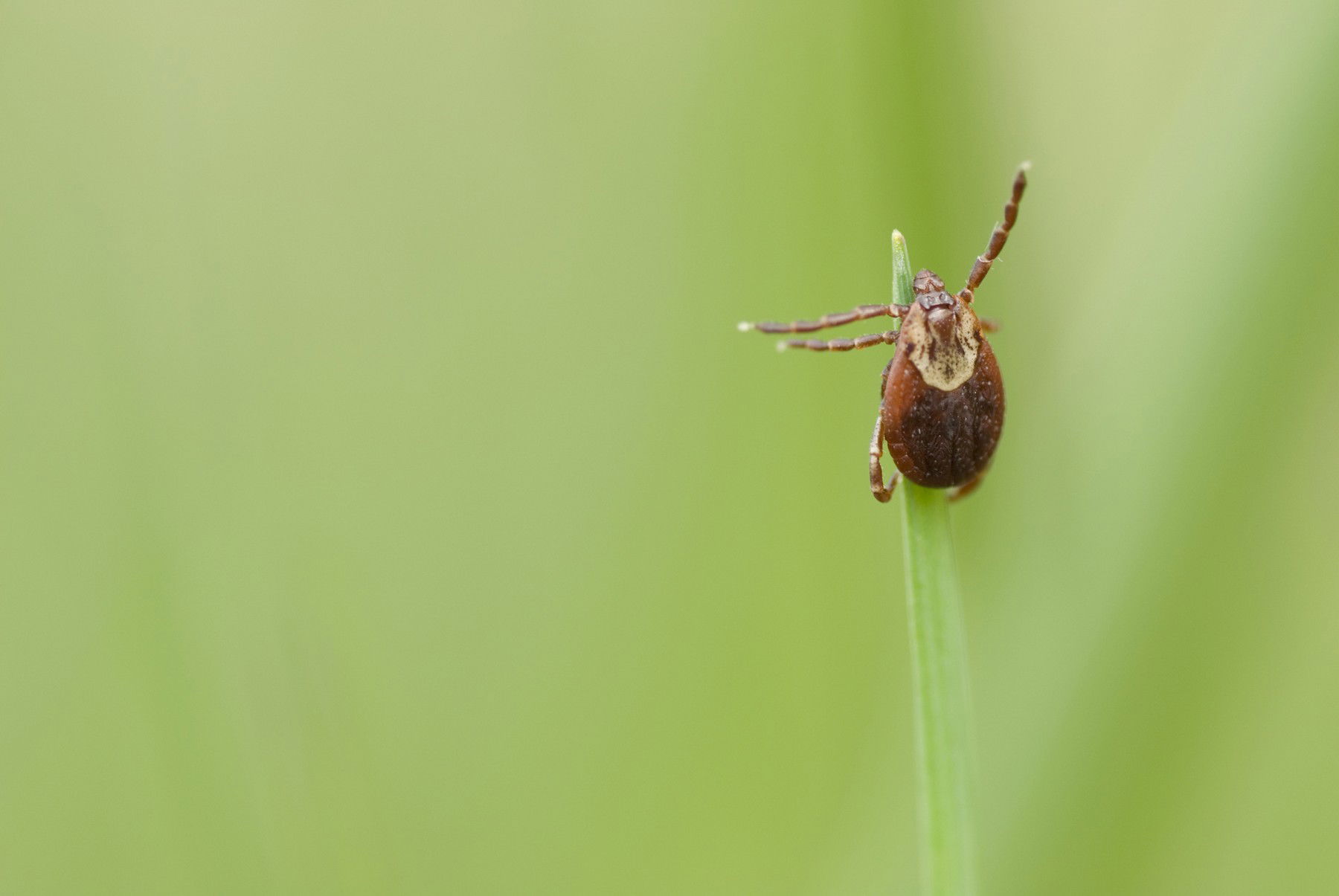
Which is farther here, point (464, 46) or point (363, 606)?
point (464, 46)

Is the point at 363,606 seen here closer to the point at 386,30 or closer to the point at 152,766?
the point at 152,766

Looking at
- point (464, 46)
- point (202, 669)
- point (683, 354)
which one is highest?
point (464, 46)

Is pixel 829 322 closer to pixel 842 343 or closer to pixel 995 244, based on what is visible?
pixel 842 343

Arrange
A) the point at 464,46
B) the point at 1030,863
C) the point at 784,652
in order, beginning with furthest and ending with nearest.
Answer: the point at 464,46
the point at 784,652
the point at 1030,863

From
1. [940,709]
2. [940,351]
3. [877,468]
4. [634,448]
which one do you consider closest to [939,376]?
[940,351]

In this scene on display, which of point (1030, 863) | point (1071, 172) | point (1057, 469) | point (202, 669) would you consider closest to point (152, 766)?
point (202, 669)

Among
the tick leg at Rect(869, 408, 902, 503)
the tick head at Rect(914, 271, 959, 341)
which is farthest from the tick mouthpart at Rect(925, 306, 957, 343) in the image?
the tick leg at Rect(869, 408, 902, 503)
